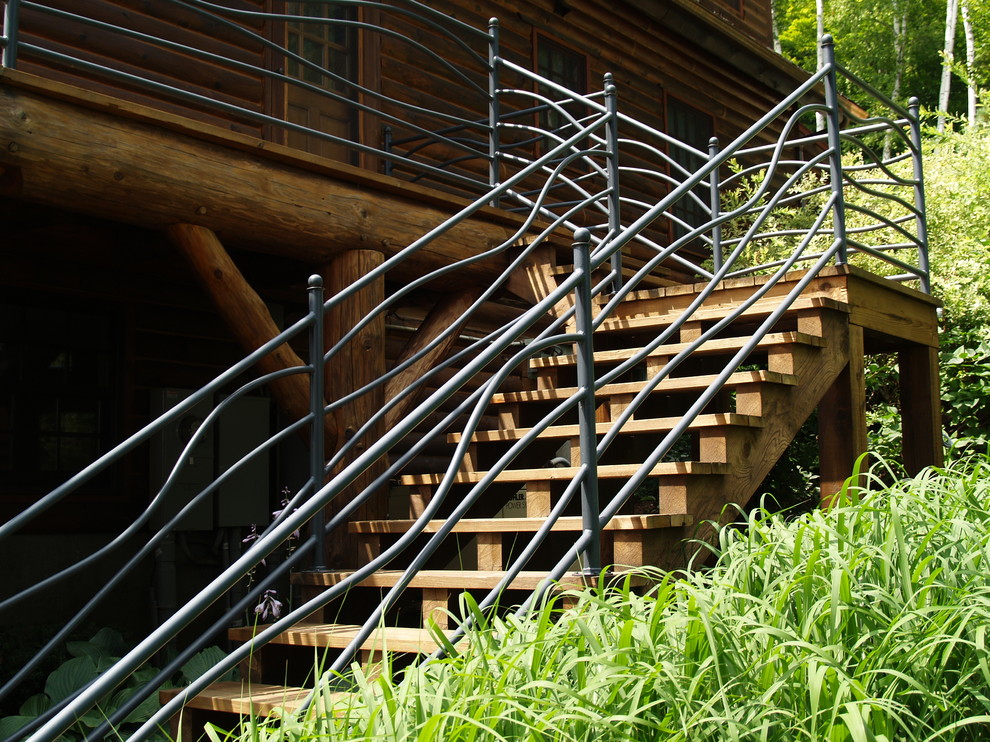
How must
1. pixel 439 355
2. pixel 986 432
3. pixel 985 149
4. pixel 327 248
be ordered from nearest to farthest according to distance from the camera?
pixel 327 248
pixel 439 355
pixel 986 432
pixel 985 149

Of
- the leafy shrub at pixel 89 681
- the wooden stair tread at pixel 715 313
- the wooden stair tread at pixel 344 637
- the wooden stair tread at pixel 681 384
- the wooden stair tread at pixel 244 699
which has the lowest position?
the leafy shrub at pixel 89 681

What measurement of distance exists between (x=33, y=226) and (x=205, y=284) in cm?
110

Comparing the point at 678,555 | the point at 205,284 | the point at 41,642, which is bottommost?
the point at 41,642

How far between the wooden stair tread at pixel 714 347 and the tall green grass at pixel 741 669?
1601 millimetres

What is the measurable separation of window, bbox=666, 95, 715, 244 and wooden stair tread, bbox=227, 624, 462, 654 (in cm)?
807

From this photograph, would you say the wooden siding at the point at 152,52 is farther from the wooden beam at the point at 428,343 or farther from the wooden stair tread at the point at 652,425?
the wooden stair tread at the point at 652,425

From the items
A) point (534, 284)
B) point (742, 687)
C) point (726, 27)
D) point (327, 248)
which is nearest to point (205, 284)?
point (327, 248)

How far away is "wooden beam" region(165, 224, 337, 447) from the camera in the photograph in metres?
4.59

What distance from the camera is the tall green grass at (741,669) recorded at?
211cm

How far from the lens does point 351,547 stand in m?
4.60

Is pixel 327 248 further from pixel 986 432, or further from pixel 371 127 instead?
pixel 986 432

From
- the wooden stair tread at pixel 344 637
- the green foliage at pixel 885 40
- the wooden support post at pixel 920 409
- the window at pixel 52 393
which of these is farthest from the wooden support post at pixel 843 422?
the green foliage at pixel 885 40

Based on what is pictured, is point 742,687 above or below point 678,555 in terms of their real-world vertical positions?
below

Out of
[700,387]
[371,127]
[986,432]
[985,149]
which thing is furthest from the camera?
[985,149]
